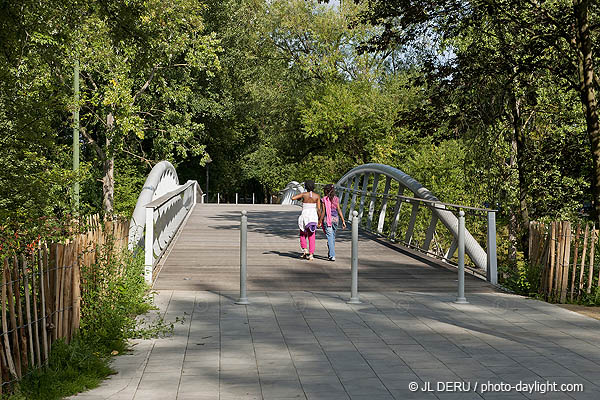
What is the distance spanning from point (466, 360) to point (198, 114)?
3415cm

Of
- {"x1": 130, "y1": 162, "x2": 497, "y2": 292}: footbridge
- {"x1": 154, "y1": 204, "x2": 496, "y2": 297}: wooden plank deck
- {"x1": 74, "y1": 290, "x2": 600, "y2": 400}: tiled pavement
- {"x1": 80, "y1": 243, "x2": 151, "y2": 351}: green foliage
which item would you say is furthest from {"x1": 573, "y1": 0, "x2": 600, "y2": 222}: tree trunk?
{"x1": 80, "y1": 243, "x2": 151, "y2": 351}: green foliage

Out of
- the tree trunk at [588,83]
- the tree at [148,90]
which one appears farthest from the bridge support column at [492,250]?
the tree at [148,90]

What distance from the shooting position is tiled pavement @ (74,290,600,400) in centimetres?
550

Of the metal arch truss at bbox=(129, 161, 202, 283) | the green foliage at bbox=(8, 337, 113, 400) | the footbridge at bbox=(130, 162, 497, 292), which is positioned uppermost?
the metal arch truss at bbox=(129, 161, 202, 283)

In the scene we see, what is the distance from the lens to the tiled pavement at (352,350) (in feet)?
18.1

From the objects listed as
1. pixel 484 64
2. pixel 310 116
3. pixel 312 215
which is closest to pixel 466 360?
pixel 312 215

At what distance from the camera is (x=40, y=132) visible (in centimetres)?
1230

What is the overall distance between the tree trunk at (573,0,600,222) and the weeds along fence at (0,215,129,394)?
8273mm

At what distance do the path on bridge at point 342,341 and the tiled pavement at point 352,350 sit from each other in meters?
0.01

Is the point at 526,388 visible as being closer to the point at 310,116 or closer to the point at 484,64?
the point at 484,64

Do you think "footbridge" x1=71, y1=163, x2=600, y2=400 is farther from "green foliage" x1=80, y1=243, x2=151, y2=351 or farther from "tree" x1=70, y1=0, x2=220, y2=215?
"tree" x1=70, y1=0, x2=220, y2=215

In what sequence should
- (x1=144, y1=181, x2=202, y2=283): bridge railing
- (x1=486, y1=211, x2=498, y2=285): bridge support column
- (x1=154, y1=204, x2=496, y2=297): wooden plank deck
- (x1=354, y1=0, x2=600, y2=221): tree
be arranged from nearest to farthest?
(x1=144, y1=181, x2=202, y2=283): bridge railing, (x1=154, y1=204, x2=496, y2=297): wooden plank deck, (x1=486, y1=211, x2=498, y2=285): bridge support column, (x1=354, y1=0, x2=600, y2=221): tree

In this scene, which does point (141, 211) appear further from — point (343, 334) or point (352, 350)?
point (352, 350)

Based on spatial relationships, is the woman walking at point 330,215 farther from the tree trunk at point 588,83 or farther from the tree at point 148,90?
the tree at point 148,90
